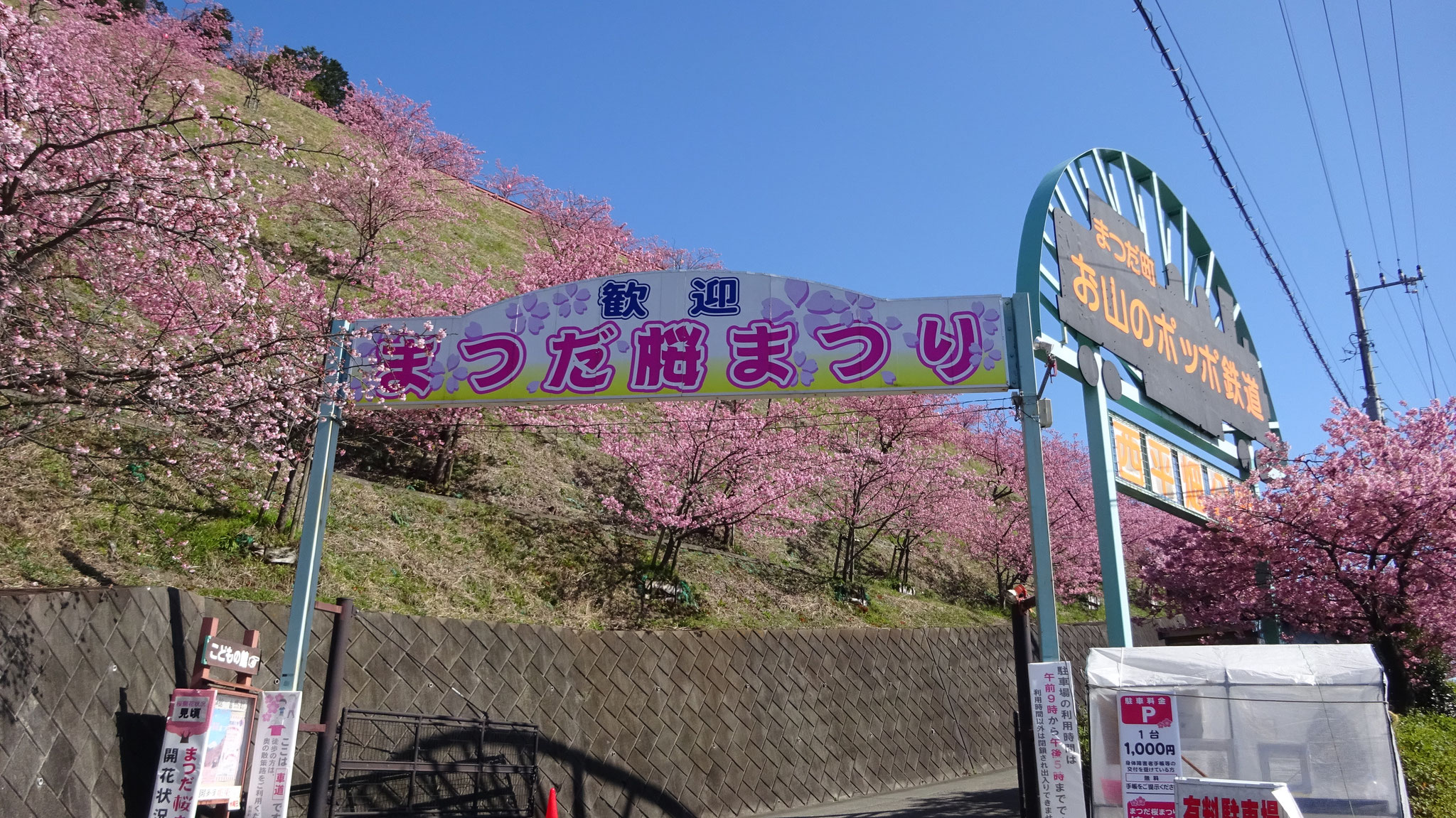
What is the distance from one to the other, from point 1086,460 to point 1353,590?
62.8 feet

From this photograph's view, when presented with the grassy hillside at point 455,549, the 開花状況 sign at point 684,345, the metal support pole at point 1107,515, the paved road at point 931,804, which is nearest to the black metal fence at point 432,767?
the grassy hillside at point 455,549

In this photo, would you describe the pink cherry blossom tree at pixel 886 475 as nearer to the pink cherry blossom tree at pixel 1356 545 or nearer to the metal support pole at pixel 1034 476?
the pink cherry blossom tree at pixel 1356 545

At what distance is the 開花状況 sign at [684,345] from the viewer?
390 inches

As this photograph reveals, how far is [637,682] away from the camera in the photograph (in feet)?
40.0

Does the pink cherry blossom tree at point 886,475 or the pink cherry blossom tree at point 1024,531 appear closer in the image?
the pink cherry blossom tree at point 886,475

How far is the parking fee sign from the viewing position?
752cm

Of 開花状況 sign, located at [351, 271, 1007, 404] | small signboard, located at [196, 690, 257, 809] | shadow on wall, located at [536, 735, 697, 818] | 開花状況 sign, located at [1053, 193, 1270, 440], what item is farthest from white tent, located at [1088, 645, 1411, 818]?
small signboard, located at [196, 690, 257, 809]

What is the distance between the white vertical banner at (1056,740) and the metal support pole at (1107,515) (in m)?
2.25

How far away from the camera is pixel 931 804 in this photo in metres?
13.1

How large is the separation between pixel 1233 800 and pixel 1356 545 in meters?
8.95

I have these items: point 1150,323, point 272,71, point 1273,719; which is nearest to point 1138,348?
point 1150,323

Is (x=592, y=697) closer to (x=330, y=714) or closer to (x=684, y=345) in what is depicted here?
(x=330, y=714)

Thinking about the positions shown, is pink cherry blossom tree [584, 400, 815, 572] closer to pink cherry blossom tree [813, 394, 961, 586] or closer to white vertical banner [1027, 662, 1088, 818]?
pink cherry blossom tree [813, 394, 961, 586]

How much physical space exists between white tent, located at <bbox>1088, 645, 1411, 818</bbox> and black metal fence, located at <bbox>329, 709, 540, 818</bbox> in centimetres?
645
